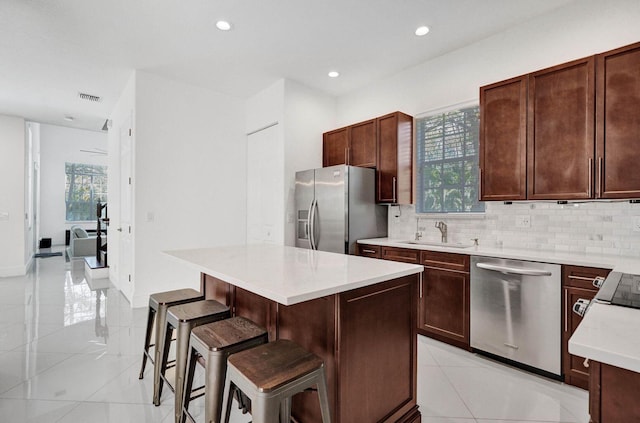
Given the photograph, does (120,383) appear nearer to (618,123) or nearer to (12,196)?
(618,123)

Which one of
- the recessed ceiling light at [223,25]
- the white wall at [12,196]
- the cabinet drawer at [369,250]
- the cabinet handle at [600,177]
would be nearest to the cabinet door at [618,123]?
the cabinet handle at [600,177]

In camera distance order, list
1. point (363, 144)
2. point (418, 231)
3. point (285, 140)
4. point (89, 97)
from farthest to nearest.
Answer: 1. point (89, 97)
2. point (285, 140)
3. point (363, 144)
4. point (418, 231)

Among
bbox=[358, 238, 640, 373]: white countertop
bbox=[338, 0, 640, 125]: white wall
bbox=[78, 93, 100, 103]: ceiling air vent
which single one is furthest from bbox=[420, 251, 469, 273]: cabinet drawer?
bbox=[78, 93, 100, 103]: ceiling air vent

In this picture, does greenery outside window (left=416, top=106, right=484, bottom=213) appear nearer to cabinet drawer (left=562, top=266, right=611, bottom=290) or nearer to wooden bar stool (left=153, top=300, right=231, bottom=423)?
cabinet drawer (left=562, top=266, right=611, bottom=290)

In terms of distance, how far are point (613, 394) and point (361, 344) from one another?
959 millimetres

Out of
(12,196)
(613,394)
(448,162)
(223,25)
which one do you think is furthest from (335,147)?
(12,196)

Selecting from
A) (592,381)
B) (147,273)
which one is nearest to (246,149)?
(147,273)

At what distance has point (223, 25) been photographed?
3.03 meters

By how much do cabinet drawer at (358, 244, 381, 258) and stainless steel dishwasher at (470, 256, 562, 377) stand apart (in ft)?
3.44

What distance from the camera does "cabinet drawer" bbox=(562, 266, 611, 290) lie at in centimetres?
213

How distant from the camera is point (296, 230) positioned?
14.1 ft

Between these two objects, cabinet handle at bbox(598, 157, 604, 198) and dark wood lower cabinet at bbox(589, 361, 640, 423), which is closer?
dark wood lower cabinet at bbox(589, 361, 640, 423)

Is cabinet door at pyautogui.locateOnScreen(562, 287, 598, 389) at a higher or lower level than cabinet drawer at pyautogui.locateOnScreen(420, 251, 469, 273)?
lower

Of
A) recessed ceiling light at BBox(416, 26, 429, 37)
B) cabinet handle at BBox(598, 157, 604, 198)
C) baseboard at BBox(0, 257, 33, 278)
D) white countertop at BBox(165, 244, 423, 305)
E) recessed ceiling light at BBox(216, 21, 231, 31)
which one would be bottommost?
baseboard at BBox(0, 257, 33, 278)
